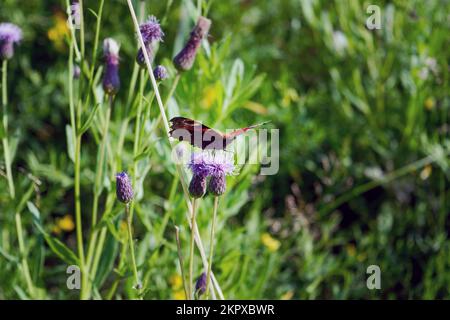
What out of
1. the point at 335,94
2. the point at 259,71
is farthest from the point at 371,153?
the point at 259,71

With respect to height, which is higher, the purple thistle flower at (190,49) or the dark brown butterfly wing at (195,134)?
the purple thistle flower at (190,49)

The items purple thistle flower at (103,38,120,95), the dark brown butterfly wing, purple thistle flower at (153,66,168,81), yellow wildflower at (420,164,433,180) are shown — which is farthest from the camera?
yellow wildflower at (420,164,433,180)

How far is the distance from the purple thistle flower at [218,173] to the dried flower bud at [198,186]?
0.07ft

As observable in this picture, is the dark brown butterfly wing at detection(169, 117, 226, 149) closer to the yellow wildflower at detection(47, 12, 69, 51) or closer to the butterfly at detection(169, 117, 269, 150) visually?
the butterfly at detection(169, 117, 269, 150)

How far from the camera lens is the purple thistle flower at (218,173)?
3.23 ft

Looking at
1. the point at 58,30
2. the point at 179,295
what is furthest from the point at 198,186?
the point at 58,30

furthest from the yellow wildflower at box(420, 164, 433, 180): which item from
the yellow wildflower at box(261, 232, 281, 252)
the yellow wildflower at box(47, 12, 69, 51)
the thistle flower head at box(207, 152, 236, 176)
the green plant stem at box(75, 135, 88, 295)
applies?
the yellow wildflower at box(47, 12, 69, 51)

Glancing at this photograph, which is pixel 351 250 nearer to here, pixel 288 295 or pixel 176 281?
pixel 288 295

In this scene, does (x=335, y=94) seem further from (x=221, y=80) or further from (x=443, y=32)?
(x=221, y=80)

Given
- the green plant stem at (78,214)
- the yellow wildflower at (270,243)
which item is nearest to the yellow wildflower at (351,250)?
the yellow wildflower at (270,243)

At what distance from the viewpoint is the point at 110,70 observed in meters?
1.17

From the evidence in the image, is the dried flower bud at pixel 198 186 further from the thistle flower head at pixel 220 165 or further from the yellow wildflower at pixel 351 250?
the yellow wildflower at pixel 351 250

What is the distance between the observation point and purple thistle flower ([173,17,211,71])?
45.3 inches

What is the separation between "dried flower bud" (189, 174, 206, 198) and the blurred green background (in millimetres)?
376
